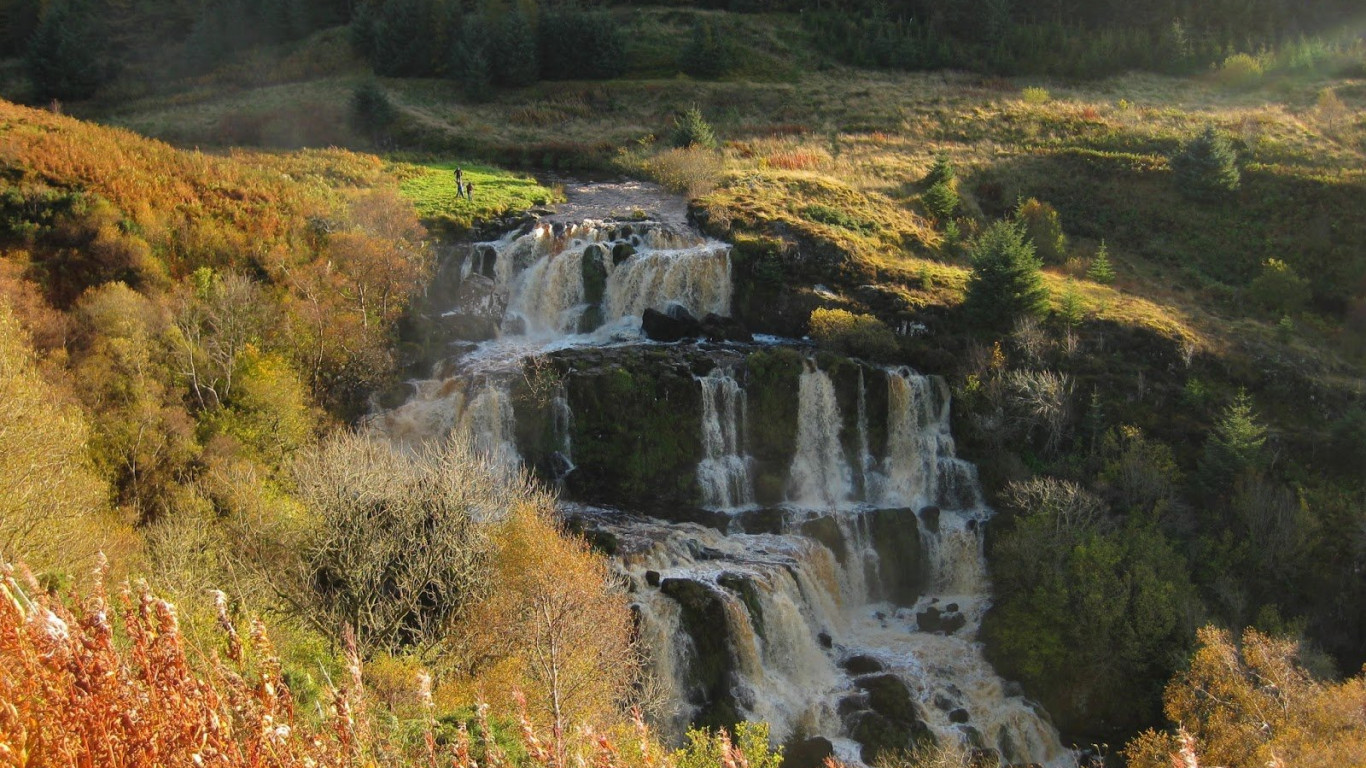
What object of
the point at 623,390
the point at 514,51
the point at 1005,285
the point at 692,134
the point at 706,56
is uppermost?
the point at 514,51

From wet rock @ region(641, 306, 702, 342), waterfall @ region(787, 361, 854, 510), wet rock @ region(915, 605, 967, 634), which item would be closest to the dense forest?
waterfall @ region(787, 361, 854, 510)

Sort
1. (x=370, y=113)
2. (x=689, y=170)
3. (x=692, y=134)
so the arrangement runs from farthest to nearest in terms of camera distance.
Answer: (x=370, y=113) < (x=692, y=134) < (x=689, y=170)

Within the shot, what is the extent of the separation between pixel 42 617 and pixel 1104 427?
3247 cm

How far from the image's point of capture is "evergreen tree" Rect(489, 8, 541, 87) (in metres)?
66.6

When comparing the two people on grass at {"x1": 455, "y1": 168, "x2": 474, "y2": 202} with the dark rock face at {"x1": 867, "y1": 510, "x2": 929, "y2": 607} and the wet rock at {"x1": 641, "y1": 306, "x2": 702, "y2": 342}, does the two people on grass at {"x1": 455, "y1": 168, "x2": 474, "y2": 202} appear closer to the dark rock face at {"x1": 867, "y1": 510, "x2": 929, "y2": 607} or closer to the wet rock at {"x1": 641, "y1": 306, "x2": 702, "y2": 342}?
the wet rock at {"x1": 641, "y1": 306, "x2": 702, "y2": 342}

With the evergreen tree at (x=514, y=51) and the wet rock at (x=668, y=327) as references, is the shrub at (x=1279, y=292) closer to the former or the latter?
the wet rock at (x=668, y=327)

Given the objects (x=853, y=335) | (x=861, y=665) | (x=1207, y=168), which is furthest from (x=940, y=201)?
(x=861, y=665)

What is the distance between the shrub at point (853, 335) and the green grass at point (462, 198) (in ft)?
55.4

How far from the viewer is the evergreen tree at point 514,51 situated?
218ft

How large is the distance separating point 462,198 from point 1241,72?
55054 mm

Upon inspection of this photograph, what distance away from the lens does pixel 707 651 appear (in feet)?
83.1

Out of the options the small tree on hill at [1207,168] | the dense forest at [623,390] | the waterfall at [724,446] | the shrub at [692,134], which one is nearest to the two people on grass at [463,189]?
the dense forest at [623,390]

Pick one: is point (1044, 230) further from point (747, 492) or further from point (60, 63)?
point (60, 63)

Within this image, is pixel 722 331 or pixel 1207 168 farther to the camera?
pixel 1207 168
